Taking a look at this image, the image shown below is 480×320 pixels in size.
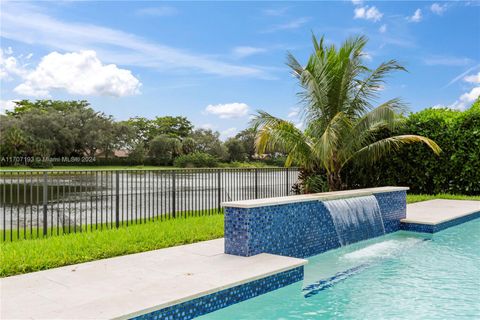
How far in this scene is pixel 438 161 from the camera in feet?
46.6

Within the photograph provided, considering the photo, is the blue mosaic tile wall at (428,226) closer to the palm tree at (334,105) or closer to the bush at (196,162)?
the palm tree at (334,105)

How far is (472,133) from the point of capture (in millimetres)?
13711

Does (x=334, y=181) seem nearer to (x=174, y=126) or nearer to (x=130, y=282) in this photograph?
(x=130, y=282)

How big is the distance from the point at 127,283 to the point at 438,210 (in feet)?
29.1

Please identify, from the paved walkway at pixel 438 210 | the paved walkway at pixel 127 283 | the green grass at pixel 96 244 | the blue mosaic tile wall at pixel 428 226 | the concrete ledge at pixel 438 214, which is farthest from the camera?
the paved walkway at pixel 438 210

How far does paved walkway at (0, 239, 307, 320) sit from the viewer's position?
3535 millimetres

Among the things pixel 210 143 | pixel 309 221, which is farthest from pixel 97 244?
pixel 210 143

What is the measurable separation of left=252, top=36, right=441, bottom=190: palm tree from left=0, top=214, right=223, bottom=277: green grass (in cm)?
459

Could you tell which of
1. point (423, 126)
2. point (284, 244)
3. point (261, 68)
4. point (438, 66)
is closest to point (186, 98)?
point (261, 68)

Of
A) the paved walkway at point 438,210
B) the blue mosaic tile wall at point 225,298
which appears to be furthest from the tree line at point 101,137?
the blue mosaic tile wall at point 225,298

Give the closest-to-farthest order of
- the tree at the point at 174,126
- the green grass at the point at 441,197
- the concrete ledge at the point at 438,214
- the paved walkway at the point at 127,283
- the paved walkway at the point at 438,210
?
the paved walkway at the point at 127,283 → the concrete ledge at the point at 438,214 → the paved walkway at the point at 438,210 → the green grass at the point at 441,197 → the tree at the point at 174,126

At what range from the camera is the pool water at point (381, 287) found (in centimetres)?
439

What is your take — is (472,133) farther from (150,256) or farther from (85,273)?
(85,273)

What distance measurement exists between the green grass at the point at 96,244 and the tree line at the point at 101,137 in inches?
1575
